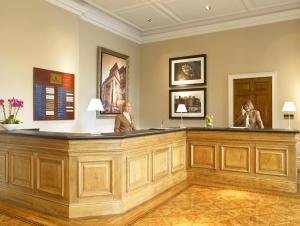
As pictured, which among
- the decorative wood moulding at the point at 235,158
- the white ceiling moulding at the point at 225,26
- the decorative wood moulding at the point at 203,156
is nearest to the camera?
the decorative wood moulding at the point at 235,158

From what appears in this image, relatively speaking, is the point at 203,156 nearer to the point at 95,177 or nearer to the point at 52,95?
the point at 95,177

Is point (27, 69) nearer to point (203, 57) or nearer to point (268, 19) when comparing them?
point (203, 57)

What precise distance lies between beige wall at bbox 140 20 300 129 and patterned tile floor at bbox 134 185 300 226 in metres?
2.93

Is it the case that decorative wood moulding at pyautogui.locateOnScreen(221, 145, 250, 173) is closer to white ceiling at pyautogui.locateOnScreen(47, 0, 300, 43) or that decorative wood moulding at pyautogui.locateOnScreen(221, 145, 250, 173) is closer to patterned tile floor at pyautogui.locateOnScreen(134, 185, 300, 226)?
patterned tile floor at pyautogui.locateOnScreen(134, 185, 300, 226)

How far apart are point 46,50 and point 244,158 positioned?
4304mm

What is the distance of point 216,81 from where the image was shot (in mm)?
7023

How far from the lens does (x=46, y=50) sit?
198 inches

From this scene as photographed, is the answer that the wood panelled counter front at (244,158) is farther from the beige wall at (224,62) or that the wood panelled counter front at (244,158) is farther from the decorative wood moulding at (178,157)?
the beige wall at (224,62)

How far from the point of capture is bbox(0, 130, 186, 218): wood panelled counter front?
3250mm

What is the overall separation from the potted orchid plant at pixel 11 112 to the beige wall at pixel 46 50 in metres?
0.14

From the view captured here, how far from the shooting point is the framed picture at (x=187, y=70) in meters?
7.19

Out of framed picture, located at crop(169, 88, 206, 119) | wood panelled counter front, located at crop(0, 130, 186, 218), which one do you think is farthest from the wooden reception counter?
framed picture, located at crop(169, 88, 206, 119)

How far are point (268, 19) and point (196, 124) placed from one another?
10.6 feet

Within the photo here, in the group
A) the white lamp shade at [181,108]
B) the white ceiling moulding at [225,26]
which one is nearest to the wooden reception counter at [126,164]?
the white lamp shade at [181,108]
